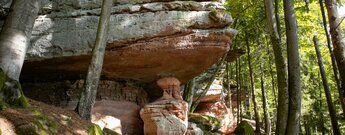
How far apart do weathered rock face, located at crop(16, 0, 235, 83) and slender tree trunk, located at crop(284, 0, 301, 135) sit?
325 centimetres

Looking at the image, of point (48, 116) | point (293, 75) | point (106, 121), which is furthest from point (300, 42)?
point (48, 116)

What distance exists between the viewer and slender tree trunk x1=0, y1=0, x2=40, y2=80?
6742 mm

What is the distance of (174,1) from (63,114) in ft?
21.1

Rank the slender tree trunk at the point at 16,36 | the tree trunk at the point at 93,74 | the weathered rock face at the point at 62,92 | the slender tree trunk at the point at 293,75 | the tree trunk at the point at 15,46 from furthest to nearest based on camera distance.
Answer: the weathered rock face at the point at 62,92 → the tree trunk at the point at 93,74 → the slender tree trunk at the point at 293,75 → the slender tree trunk at the point at 16,36 → the tree trunk at the point at 15,46

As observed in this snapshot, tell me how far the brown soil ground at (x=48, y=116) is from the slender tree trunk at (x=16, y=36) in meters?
0.99

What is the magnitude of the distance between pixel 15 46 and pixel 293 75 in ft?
22.0

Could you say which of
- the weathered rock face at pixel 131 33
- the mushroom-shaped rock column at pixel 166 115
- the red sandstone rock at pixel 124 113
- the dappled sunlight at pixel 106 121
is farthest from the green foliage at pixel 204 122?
the dappled sunlight at pixel 106 121

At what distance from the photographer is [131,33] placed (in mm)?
11414

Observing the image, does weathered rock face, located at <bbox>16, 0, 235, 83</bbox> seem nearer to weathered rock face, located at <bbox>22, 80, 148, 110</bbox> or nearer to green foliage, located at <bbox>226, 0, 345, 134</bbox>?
weathered rock face, located at <bbox>22, 80, 148, 110</bbox>

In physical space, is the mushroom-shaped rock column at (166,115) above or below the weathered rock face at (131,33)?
below

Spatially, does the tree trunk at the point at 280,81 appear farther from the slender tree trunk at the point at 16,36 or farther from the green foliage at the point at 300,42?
the slender tree trunk at the point at 16,36

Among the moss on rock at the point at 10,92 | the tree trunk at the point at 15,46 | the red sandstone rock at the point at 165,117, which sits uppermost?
the tree trunk at the point at 15,46

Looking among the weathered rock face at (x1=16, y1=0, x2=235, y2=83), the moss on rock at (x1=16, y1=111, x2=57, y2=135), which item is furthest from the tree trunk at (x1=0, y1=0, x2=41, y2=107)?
the weathered rock face at (x1=16, y1=0, x2=235, y2=83)

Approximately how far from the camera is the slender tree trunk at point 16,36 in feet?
22.1
